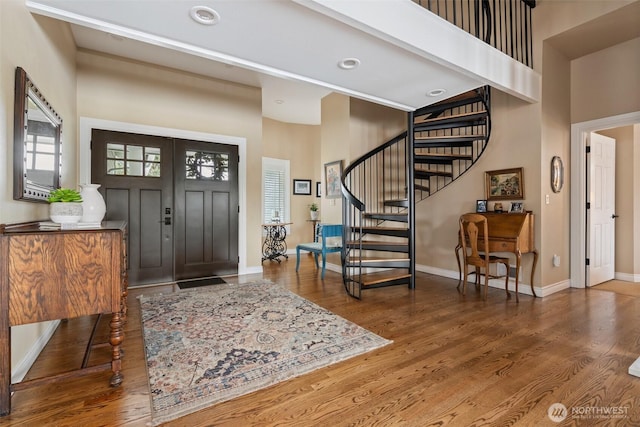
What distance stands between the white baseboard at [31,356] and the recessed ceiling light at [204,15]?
257 cm

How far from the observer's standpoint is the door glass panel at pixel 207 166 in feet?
15.0

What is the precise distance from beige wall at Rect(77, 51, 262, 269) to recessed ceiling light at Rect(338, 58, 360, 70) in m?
2.61

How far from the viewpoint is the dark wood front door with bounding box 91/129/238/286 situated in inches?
160

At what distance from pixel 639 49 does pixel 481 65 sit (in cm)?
239

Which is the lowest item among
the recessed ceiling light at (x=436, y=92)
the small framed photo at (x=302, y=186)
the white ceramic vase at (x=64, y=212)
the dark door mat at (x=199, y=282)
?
the dark door mat at (x=199, y=282)

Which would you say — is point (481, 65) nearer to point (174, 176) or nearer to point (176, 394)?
point (176, 394)

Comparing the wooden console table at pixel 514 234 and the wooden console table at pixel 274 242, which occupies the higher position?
the wooden console table at pixel 514 234

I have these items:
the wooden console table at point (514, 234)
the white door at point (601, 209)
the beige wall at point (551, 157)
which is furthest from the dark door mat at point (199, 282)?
the white door at point (601, 209)

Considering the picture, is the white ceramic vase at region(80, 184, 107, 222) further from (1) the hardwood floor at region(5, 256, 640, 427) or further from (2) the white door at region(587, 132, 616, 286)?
(2) the white door at region(587, 132, 616, 286)

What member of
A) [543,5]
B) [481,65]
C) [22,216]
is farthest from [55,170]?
[543,5]


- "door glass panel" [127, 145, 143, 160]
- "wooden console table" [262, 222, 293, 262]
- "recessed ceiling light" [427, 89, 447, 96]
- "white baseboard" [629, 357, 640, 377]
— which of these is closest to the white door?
"recessed ceiling light" [427, 89, 447, 96]

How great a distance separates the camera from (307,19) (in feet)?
7.22

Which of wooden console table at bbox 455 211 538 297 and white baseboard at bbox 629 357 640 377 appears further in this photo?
wooden console table at bbox 455 211 538 297

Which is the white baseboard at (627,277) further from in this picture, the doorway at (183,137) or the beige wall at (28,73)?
the beige wall at (28,73)
